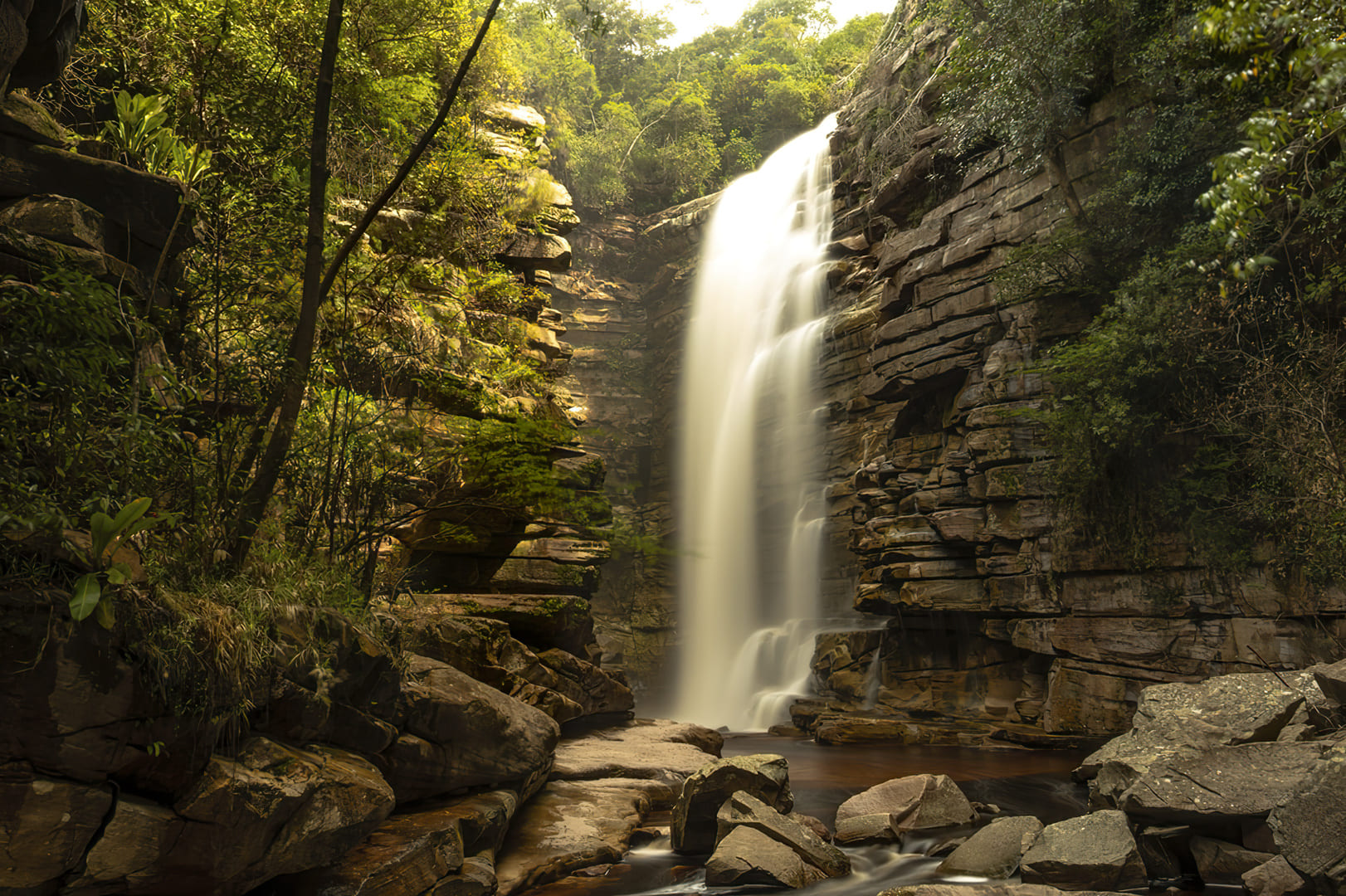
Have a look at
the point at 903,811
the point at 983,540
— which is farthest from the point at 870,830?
the point at 983,540

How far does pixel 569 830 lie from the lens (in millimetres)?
8195

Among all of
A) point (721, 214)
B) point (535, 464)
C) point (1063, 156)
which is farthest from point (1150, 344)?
point (721, 214)

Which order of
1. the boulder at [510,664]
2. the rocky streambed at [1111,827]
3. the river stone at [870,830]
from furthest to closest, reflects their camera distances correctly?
the boulder at [510,664] < the river stone at [870,830] < the rocky streambed at [1111,827]

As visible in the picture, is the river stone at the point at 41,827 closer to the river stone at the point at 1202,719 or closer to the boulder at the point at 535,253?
the river stone at the point at 1202,719

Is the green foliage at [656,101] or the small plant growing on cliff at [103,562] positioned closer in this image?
the small plant growing on cliff at [103,562]

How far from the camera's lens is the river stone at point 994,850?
7465 millimetres

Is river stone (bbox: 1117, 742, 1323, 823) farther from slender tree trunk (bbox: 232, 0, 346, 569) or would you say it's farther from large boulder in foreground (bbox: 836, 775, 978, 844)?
slender tree trunk (bbox: 232, 0, 346, 569)

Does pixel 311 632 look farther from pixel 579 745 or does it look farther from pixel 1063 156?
pixel 1063 156

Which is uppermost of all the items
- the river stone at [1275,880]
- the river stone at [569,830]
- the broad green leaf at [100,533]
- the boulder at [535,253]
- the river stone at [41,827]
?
the boulder at [535,253]

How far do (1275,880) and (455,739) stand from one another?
6.93m

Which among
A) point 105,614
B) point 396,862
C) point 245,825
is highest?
point 105,614

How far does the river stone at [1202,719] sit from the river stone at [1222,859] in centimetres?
71

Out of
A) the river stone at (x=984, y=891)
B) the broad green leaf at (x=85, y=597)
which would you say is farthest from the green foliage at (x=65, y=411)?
the river stone at (x=984, y=891)

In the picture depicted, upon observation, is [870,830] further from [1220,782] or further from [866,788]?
[1220,782]
